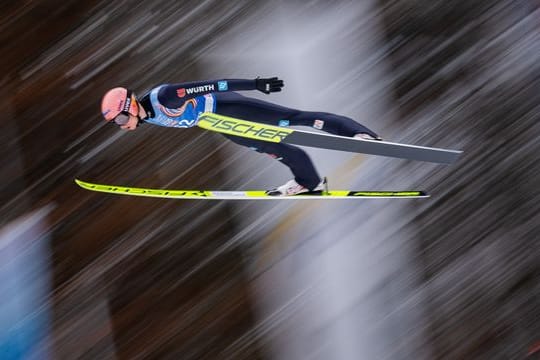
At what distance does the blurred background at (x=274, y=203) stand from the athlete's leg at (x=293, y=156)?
0.94m

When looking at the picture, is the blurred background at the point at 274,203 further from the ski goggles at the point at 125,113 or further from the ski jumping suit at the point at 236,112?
the ski goggles at the point at 125,113

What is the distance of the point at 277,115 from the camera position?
6016 millimetres

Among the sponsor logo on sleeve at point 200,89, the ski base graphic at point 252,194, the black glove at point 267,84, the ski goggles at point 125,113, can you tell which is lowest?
the ski base graphic at point 252,194

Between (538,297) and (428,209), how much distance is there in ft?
4.59

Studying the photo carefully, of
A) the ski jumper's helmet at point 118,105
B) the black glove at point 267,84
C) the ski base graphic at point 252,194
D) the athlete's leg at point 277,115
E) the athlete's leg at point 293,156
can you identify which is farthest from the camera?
the ski base graphic at point 252,194

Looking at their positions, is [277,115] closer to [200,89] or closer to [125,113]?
[200,89]

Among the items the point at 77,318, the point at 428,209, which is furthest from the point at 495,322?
the point at 77,318

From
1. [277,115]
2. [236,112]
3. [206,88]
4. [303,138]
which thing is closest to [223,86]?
[206,88]

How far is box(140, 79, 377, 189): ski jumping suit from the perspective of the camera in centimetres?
559

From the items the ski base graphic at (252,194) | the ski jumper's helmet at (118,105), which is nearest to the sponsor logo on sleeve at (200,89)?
the ski jumper's helmet at (118,105)

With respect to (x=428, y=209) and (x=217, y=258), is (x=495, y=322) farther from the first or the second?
(x=217, y=258)

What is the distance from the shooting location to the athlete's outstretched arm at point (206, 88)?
548cm

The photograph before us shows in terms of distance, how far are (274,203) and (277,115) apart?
5.73 feet

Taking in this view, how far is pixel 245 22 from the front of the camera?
7.73m
